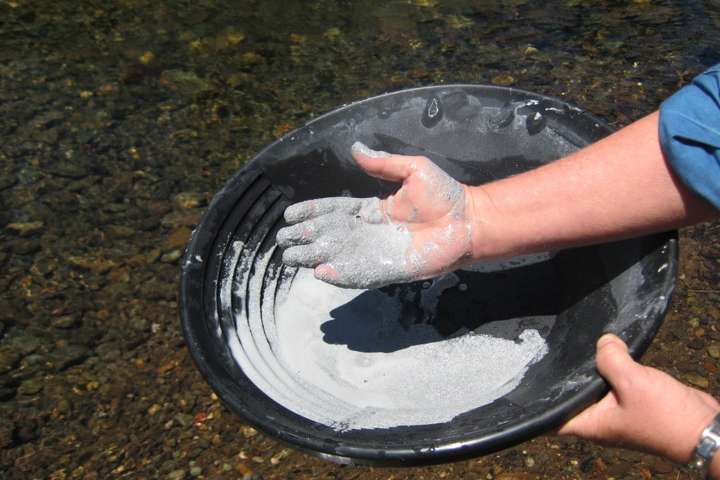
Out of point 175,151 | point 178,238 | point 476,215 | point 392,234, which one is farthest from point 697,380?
point 175,151

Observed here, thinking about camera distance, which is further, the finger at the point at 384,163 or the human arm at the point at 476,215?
the finger at the point at 384,163

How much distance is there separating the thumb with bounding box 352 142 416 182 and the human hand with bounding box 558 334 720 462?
2.20 feet

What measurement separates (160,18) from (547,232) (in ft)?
11.1

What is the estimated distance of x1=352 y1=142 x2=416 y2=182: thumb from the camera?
1903 millimetres

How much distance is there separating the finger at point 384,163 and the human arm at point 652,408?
67 centimetres

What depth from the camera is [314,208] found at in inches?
75.3

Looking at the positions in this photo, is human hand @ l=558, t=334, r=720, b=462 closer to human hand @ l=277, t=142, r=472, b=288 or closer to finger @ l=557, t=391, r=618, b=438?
finger @ l=557, t=391, r=618, b=438

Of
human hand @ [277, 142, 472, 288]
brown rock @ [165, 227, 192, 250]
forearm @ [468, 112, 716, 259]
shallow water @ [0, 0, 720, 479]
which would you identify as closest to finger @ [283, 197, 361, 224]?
human hand @ [277, 142, 472, 288]

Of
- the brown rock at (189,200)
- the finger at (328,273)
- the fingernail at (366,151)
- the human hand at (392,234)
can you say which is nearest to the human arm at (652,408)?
the human hand at (392,234)

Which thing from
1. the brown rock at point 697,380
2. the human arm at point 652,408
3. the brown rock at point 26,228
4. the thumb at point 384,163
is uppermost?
the thumb at point 384,163

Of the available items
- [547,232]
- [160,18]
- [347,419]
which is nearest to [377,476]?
[347,419]

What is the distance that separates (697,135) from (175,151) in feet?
8.58

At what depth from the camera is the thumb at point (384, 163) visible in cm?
190

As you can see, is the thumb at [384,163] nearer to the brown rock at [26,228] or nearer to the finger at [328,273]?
the finger at [328,273]
